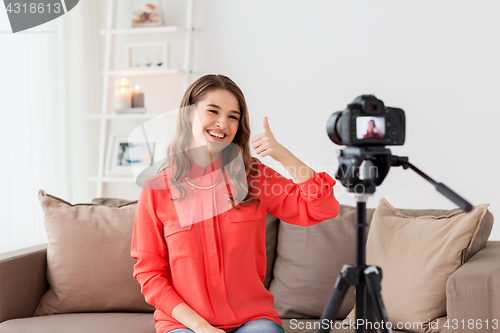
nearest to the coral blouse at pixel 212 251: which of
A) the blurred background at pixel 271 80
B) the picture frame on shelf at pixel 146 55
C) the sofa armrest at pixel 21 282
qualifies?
the sofa armrest at pixel 21 282

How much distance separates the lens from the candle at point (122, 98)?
8.76ft

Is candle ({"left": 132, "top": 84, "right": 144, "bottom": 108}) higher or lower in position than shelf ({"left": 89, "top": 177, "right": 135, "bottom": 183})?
higher

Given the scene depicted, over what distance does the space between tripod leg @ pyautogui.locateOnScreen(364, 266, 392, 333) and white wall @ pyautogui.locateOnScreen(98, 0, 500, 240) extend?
4.93 ft

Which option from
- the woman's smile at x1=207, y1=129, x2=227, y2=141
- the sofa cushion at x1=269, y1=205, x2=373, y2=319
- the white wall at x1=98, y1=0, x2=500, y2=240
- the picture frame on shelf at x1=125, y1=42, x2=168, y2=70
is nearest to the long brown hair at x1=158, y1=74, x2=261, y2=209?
the woman's smile at x1=207, y1=129, x2=227, y2=141

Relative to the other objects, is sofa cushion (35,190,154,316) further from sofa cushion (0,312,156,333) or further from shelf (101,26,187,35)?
shelf (101,26,187,35)

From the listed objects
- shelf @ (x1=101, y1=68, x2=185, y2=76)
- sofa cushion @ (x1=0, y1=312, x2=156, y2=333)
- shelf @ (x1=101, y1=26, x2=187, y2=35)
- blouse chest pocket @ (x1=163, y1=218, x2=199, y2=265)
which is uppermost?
shelf @ (x1=101, y1=26, x2=187, y2=35)

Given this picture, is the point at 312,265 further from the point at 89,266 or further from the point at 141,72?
the point at 141,72

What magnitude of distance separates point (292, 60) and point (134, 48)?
1023 mm

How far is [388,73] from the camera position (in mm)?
2287

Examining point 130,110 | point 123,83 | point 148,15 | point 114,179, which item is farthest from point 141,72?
point 114,179

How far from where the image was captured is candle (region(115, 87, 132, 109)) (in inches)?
105

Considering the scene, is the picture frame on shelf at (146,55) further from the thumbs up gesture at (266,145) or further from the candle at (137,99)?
the thumbs up gesture at (266,145)

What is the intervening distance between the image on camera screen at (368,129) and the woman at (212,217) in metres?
0.40

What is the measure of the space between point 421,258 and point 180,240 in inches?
31.0
